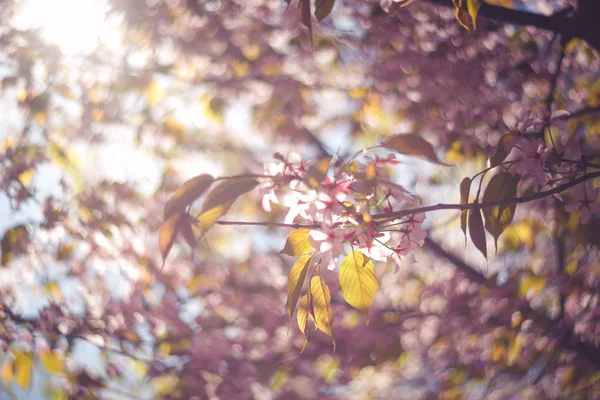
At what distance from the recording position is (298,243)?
2.92 ft

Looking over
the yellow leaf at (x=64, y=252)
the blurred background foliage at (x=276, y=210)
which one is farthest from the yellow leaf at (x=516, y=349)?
the yellow leaf at (x=64, y=252)

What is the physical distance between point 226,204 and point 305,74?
3130 mm

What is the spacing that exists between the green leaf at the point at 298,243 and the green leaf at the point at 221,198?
0.44ft

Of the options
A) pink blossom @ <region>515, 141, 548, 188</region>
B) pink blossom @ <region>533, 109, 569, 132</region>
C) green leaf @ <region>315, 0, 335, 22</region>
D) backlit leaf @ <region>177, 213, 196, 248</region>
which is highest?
green leaf @ <region>315, 0, 335, 22</region>

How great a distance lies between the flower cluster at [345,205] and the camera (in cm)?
81

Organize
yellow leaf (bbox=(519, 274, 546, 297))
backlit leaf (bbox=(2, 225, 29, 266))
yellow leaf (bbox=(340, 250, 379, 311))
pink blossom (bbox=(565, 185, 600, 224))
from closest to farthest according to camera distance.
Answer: yellow leaf (bbox=(340, 250, 379, 311)) → pink blossom (bbox=(565, 185, 600, 224)) → backlit leaf (bbox=(2, 225, 29, 266)) → yellow leaf (bbox=(519, 274, 546, 297))

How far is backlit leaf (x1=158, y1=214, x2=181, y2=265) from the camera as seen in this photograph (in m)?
0.83

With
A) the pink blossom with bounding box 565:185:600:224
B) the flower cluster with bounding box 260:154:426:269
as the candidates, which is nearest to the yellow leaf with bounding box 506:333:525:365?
the pink blossom with bounding box 565:185:600:224

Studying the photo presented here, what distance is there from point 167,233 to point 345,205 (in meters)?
0.36

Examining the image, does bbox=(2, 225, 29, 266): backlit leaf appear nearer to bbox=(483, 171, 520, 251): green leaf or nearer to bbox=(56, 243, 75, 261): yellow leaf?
bbox=(56, 243, 75, 261): yellow leaf

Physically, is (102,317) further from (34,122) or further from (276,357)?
(34,122)

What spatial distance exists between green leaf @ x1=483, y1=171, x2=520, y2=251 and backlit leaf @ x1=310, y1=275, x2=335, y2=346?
15.2 inches

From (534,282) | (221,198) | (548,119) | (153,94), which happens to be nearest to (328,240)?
(221,198)

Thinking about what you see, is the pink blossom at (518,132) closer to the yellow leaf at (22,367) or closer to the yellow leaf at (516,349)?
the yellow leaf at (516,349)
